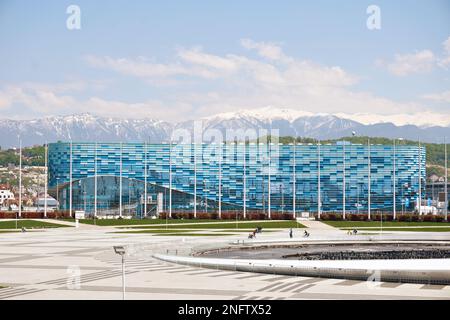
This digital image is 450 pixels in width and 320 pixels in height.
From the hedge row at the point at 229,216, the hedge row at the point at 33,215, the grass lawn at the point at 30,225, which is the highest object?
the grass lawn at the point at 30,225

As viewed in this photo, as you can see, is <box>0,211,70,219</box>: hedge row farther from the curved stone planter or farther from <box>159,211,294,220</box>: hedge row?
the curved stone planter

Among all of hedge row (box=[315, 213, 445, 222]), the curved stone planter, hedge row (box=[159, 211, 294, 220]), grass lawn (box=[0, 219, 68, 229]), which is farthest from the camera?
hedge row (box=[159, 211, 294, 220])

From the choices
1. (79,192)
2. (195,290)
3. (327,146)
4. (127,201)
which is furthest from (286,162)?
(195,290)

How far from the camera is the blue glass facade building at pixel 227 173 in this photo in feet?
409

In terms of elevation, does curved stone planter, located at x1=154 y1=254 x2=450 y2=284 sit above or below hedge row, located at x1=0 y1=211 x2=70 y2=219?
above

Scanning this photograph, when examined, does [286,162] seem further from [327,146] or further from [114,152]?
[114,152]

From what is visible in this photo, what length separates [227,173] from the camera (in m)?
127

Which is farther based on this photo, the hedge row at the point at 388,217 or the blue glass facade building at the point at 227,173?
the blue glass facade building at the point at 227,173

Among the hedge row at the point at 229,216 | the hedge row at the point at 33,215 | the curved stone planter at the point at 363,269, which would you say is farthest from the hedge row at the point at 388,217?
the curved stone planter at the point at 363,269

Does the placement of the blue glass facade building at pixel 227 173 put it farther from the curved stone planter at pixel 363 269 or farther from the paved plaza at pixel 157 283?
the curved stone planter at pixel 363 269

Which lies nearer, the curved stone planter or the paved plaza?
the paved plaza

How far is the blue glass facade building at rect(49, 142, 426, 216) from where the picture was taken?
409 feet

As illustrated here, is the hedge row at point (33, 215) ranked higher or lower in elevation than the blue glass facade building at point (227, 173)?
lower

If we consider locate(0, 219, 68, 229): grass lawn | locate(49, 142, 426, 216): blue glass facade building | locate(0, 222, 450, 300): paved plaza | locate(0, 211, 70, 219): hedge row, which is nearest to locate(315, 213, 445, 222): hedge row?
locate(49, 142, 426, 216): blue glass facade building
